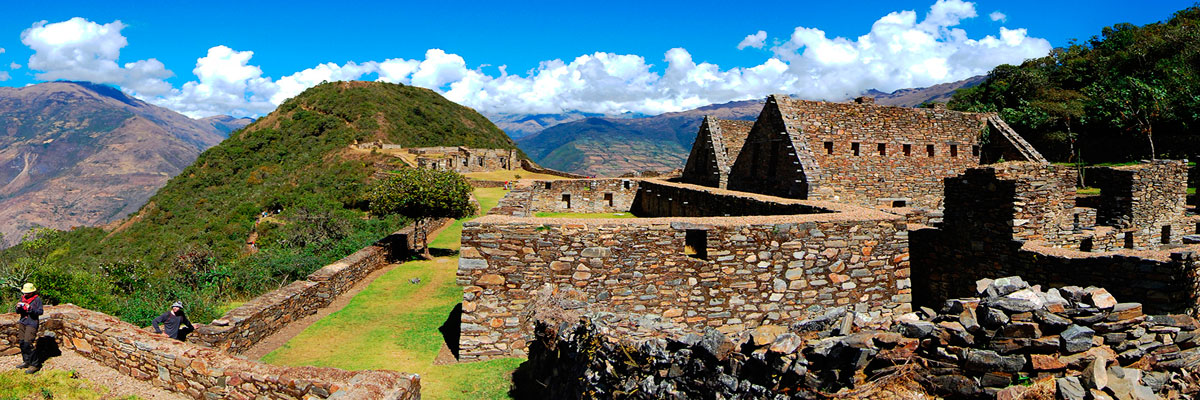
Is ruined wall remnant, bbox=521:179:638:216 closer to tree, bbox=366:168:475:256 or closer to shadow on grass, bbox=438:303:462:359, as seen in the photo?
tree, bbox=366:168:475:256

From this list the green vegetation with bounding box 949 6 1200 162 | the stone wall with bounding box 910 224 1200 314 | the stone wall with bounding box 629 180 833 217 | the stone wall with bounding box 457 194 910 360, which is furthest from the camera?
the green vegetation with bounding box 949 6 1200 162

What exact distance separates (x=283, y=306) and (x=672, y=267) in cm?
781

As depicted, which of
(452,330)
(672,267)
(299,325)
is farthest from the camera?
(299,325)

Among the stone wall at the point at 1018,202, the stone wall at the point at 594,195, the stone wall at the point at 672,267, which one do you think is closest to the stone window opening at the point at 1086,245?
the stone wall at the point at 1018,202

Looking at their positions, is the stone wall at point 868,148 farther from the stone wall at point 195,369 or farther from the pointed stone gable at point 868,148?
the stone wall at point 195,369

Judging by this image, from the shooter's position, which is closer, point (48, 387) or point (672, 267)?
point (672, 267)

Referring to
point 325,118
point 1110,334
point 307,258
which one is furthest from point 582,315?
point 325,118

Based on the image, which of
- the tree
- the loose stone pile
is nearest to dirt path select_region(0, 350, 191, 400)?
the loose stone pile

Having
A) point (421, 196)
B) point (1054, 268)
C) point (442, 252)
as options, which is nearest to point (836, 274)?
point (1054, 268)

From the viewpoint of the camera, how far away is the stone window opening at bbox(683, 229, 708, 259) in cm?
722

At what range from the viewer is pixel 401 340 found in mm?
9516

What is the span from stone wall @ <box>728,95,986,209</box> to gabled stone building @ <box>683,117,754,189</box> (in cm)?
318

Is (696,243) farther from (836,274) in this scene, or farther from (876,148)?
(876,148)

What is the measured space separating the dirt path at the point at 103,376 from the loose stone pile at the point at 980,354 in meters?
7.56
